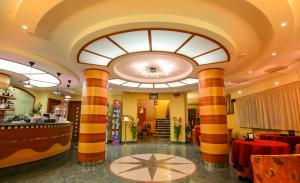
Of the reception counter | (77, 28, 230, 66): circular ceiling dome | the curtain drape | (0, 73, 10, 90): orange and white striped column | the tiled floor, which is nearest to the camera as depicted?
(77, 28, 230, 66): circular ceiling dome

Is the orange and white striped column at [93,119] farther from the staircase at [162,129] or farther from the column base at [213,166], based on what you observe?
the staircase at [162,129]

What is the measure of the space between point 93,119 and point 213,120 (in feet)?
12.4

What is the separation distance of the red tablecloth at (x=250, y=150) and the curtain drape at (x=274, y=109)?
3344mm

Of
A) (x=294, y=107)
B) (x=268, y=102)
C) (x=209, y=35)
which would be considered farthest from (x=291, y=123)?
(x=209, y=35)

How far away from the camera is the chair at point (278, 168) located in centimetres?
214

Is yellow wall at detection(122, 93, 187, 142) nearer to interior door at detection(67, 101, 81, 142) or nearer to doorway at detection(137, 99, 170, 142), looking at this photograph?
doorway at detection(137, 99, 170, 142)

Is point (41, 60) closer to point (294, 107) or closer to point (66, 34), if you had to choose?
→ point (66, 34)

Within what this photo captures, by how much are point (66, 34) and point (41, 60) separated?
6.73 feet

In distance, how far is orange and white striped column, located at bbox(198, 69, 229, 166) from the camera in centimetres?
478

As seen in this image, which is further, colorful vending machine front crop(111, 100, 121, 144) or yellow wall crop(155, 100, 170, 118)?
yellow wall crop(155, 100, 170, 118)

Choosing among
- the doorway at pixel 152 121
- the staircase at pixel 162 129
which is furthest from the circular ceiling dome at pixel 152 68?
the staircase at pixel 162 129

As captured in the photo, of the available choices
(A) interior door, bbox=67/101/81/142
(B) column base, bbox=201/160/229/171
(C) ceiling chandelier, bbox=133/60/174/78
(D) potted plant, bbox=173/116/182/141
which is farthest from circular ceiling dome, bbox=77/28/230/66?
(A) interior door, bbox=67/101/81/142

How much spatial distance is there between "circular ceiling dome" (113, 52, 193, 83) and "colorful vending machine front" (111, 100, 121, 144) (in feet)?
11.1

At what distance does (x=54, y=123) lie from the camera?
5.35 metres
